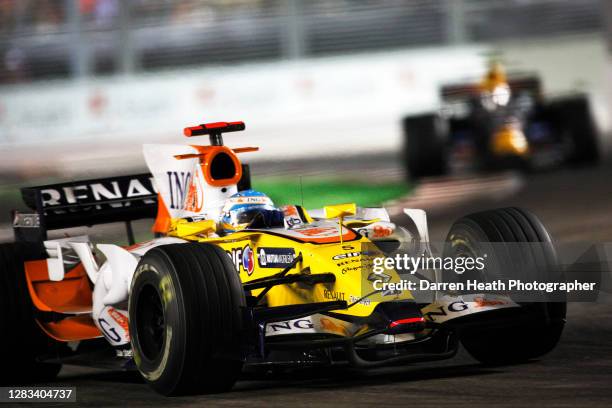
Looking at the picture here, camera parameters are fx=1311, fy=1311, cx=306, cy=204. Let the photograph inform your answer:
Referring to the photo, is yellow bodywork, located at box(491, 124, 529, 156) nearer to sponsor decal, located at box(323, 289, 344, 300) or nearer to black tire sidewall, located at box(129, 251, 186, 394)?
sponsor decal, located at box(323, 289, 344, 300)

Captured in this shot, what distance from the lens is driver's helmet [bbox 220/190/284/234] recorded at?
877 centimetres

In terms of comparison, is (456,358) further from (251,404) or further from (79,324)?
(79,324)

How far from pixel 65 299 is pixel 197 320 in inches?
109

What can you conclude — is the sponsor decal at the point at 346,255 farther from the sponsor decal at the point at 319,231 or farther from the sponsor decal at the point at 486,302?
the sponsor decal at the point at 486,302

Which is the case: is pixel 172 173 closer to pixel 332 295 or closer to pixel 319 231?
pixel 319 231

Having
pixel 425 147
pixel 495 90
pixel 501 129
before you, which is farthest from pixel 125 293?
pixel 495 90

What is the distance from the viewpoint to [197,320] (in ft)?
24.0

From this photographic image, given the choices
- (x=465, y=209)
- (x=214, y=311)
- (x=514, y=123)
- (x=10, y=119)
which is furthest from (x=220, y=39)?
(x=214, y=311)

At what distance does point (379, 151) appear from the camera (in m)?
26.1

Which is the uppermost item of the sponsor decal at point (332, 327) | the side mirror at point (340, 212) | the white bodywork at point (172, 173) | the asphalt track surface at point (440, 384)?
the white bodywork at point (172, 173)

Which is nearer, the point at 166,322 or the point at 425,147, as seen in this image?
the point at 166,322

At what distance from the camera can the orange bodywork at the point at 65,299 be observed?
950 centimetres

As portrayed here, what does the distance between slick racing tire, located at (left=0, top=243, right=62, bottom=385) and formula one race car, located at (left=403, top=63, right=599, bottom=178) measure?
39.1 ft

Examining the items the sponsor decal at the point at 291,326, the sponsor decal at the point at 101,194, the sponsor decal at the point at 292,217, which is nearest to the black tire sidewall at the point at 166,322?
the sponsor decal at the point at 291,326
